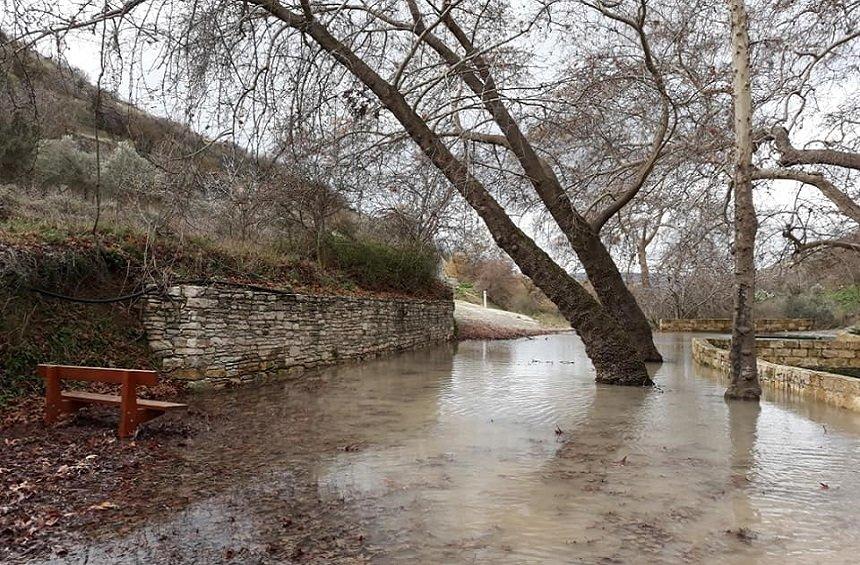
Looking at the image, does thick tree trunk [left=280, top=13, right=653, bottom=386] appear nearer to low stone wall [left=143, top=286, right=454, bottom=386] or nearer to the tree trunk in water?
the tree trunk in water

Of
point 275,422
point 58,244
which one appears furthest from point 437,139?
point 58,244

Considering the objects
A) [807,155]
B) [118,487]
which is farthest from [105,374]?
[807,155]

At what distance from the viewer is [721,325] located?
29.9 meters

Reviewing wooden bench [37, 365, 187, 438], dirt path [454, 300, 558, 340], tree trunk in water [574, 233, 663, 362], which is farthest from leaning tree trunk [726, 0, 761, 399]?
dirt path [454, 300, 558, 340]

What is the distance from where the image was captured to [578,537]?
3.48 metres

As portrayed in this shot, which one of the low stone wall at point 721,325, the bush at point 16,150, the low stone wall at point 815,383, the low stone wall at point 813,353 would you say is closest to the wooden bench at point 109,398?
the bush at point 16,150

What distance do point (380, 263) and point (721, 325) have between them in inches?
825

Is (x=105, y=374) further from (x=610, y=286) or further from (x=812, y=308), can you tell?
(x=812, y=308)

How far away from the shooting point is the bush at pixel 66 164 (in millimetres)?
14977

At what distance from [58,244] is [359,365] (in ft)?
22.4

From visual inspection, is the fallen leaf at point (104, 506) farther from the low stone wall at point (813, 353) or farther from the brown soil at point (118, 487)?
the low stone wall at point (813, 353)

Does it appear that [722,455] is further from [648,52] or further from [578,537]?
[648,52]

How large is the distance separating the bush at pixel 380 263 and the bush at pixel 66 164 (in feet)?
21.1

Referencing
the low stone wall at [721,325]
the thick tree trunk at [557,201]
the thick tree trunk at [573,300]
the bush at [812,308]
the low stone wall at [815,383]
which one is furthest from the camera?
the bush at [812,308]
